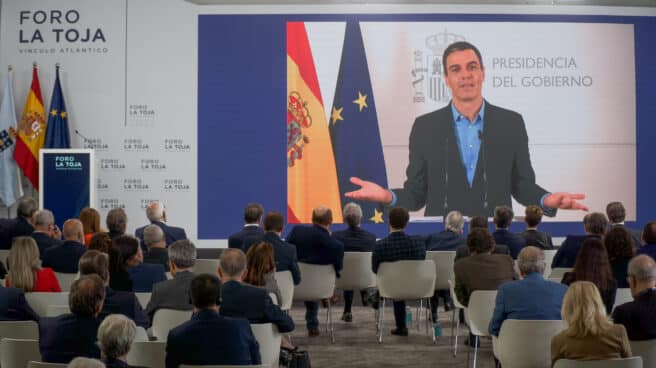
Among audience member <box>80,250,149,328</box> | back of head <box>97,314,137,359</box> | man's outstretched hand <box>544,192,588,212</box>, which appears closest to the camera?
back of head <box>97,314,137,359</box>

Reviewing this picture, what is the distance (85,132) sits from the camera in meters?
11.6

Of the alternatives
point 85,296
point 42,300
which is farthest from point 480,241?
point 85,296

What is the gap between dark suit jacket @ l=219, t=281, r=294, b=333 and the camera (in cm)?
488

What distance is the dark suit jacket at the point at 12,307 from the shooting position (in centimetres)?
512

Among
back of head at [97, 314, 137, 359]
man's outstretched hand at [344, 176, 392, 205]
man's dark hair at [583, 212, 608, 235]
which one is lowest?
back of head at [97, 314, 137, 359]

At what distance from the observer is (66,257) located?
22.7ft

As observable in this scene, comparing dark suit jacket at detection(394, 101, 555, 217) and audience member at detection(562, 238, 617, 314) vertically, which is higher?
dark suit jacket at detection(394, 101, 555, 217)

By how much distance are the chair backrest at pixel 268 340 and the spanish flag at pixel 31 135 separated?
7.35m

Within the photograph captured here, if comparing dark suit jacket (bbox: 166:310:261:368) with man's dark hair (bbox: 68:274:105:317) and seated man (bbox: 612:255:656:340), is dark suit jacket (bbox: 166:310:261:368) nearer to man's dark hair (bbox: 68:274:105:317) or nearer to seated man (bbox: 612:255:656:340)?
man's dark hair (bbox: 68:274:105:317)

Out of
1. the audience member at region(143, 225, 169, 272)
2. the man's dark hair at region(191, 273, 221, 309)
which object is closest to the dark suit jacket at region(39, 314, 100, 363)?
the man's dark hair at region(191, 273, 221, 309)

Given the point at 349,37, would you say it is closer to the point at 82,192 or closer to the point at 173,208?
the point at 173,208

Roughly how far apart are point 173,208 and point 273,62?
2432mm

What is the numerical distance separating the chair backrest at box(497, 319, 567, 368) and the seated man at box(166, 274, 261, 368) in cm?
166

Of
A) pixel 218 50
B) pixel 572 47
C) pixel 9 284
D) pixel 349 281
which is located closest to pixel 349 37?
pixel 218 50
